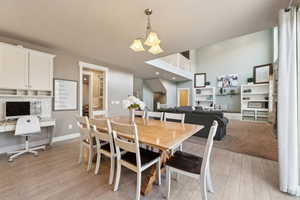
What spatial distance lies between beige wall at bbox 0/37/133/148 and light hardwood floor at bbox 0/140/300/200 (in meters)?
1.09

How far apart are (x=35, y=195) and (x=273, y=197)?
2.89m

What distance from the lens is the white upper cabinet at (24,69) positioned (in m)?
2.58

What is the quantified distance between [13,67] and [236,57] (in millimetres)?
10165

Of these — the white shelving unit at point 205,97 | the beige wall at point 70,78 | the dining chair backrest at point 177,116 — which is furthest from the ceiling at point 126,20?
the white shelving unit at point 205,97

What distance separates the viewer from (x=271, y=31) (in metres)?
7.23

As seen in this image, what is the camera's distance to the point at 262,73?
23.7ft

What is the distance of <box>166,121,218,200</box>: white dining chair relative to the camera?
52.2 inches

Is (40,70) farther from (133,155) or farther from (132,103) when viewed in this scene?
(133,155)

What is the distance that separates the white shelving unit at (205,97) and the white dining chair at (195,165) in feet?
25.2

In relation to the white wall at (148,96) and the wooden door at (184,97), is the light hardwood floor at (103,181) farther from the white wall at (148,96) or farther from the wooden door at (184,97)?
the wooden door at (184,97)

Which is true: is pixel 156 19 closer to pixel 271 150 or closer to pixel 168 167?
pixel 168 167

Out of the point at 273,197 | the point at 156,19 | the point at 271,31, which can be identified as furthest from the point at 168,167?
the point at 271,31

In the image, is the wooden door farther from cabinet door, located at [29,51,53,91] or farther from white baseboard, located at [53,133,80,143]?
cabinet door, located at [29,51,53,91]

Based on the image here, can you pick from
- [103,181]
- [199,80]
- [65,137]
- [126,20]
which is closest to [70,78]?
[65,137]
